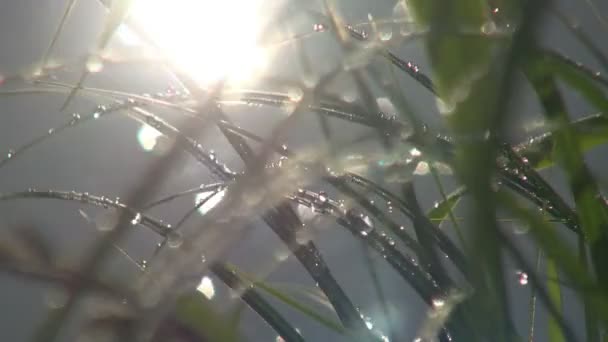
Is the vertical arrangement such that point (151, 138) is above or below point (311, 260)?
above

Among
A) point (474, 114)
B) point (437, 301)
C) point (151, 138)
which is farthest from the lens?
point (151, 138)

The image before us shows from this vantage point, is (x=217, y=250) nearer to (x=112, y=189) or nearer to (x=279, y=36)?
(x=279, y=36)

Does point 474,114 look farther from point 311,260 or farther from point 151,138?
point 151,138

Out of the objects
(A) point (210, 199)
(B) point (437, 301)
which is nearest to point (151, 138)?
(A) point (210, 199)

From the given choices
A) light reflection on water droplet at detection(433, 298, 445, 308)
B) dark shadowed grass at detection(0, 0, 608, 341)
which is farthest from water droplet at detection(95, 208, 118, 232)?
light reflection on water droplet at detection(433, 298, 445, 308)

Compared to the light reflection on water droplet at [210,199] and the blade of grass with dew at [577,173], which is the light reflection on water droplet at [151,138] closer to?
the light reflection on water droplet at [210,199]

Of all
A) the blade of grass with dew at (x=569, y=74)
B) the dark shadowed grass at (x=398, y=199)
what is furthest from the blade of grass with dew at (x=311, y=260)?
the blade of grass with dew at (x=569, y=74)

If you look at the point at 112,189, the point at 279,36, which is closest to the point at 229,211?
the point at 279,36

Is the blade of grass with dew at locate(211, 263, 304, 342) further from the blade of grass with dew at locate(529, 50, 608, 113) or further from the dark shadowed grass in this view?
the blade of grass with dew at locate(529, 50, 608, 113)

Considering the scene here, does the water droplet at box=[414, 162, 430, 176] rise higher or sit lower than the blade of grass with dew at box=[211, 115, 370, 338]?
higher
